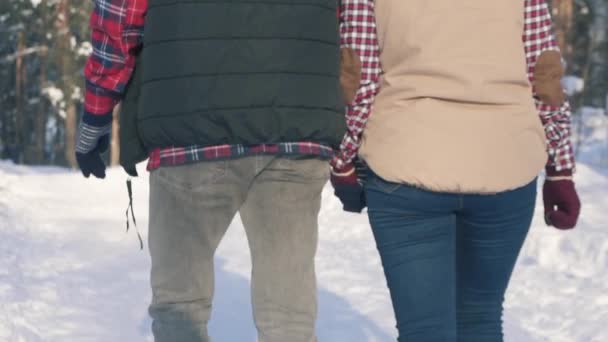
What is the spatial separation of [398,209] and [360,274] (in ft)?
14.4

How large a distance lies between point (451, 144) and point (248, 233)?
69 cm

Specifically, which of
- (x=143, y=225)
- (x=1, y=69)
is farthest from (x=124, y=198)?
(x=1, y=69)

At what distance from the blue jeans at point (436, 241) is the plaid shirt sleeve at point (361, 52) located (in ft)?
0.55

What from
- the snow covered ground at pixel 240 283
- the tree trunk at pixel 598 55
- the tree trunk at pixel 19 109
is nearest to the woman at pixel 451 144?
the snow covered ground at pixel 240 283

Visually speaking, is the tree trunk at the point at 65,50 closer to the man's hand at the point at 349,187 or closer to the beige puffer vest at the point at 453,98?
the man's hand at the point at 349,187

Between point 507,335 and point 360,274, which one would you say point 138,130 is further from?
point 360,274

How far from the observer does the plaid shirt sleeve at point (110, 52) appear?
2549mm

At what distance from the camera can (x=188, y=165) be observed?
8.32ft

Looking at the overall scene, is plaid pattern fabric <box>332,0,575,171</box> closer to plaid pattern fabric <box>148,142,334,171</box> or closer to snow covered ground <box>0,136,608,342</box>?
plaid pattern fabric <box>148,142,334,171</box>

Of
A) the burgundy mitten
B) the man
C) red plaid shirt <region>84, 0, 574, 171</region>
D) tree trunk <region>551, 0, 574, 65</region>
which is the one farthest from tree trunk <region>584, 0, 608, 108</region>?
the man

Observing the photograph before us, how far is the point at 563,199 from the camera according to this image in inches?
110

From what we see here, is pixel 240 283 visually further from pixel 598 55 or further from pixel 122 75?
pixel 598 55

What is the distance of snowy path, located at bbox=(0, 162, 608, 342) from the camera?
5.20 meters

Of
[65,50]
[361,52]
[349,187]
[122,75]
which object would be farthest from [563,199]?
[65,50]
